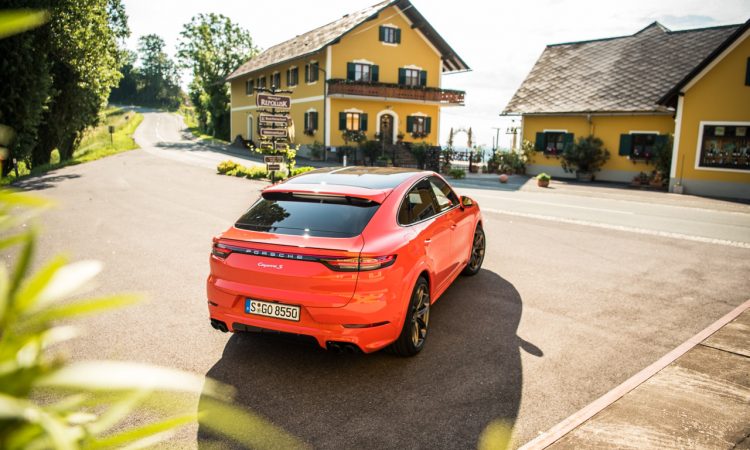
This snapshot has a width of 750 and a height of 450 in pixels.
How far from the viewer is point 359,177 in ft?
18.5

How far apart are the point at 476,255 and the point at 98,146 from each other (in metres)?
41.3

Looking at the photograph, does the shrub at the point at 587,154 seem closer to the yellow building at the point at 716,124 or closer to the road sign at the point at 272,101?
the yellow building at the point at 716,124

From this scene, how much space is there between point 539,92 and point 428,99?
27.1 ft

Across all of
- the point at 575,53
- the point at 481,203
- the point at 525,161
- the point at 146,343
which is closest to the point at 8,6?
the point at 481,203

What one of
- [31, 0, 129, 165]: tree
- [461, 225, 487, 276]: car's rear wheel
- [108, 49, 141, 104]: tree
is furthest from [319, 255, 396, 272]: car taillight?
[108, 49, 141, 104]: tree

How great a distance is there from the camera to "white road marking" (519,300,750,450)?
3.61 metres

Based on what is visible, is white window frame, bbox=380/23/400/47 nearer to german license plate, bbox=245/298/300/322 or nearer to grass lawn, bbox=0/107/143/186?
grass lawn, bbox=0/107/143/186

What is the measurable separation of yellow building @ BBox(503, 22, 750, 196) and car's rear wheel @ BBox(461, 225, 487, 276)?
21039mm

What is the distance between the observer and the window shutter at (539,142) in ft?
101

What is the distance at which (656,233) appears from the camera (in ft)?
38.4

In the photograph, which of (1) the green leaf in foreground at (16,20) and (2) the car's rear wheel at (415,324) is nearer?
(1) the green leaf in foreground at (16,20)

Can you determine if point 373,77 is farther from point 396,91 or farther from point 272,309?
point 272,309

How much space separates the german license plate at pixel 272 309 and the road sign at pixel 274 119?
10.8 m

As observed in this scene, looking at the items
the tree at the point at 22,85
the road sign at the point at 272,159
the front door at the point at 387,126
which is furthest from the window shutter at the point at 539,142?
the tree at the point at 22,85
